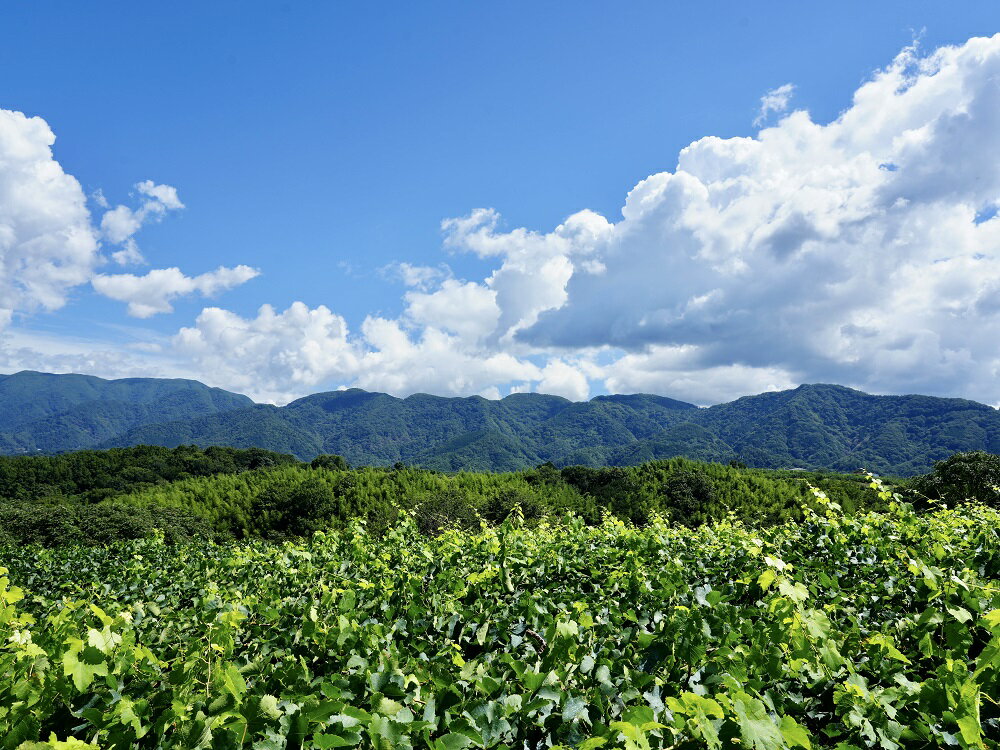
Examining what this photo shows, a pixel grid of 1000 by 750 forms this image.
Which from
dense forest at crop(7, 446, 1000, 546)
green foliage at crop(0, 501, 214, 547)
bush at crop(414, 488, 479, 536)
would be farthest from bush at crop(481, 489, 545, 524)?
green foliage at crop(0, 501, 214, 547)

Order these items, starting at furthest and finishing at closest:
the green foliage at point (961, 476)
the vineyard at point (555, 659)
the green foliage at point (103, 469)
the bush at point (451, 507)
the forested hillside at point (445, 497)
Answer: the green foliage at point (103, 469) < the forested hillside at point (445, 497) < the green foliage at point (961, 476) < the bush at point (451, 507) < the vineyard at point (555, 659)

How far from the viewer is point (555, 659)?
2.42m

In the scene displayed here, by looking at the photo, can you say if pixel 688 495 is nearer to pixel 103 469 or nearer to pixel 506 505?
pixel 506 505

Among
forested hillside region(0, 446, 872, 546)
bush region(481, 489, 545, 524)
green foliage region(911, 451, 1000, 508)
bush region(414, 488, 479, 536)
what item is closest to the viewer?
bush region(414, 488, 479, 536)

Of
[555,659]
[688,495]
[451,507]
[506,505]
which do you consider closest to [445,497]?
[451,507]

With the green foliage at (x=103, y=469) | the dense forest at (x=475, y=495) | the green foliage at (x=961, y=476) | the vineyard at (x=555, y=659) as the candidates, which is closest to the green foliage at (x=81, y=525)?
the dense forest at (x=475, y=495)

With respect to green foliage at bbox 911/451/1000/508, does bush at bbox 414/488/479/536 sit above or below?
below

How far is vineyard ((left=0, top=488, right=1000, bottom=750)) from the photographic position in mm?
1818

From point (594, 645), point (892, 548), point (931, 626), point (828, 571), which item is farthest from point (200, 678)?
point (892, 548)

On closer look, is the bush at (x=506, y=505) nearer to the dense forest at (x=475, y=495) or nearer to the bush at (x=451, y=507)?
the dense forest at (x=475, y=495)

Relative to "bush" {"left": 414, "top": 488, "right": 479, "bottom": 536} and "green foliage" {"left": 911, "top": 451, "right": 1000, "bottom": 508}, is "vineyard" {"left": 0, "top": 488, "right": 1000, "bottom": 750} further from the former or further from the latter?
"green foliage" {"left": 911, "top": 451, "right": 1000, "bottom": 508}

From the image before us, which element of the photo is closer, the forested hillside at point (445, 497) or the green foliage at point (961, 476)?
the green foliage at point (961, 476)

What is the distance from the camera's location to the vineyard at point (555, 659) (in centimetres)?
182

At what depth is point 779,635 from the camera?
7.82ft
